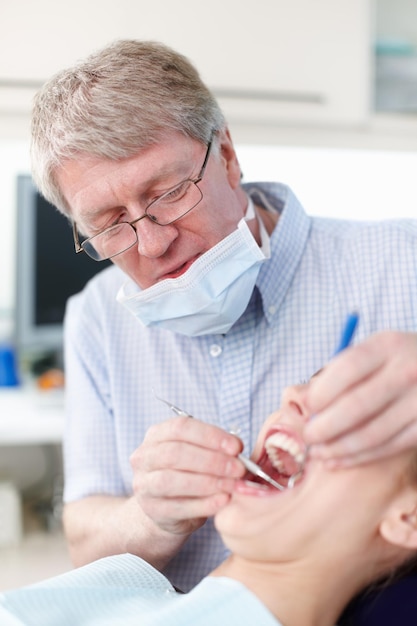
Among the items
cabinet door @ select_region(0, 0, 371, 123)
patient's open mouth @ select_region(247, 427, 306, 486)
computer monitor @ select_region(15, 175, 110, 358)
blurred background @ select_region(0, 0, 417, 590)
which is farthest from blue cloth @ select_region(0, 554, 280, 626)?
cabinet door @ select_region(0, 0, 371, 123)

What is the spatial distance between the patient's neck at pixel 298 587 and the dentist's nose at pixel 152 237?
45 cm

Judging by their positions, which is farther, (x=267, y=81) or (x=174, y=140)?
(x=267, y=81)

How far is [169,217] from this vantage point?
3.85 feet

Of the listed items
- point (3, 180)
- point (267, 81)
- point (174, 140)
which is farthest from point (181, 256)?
point (3, 180)

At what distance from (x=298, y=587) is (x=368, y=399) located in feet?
1.33

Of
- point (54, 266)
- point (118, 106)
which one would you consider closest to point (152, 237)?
point (118, 106)

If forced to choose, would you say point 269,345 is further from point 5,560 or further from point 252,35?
point 252,35

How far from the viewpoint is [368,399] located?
0.72 metres

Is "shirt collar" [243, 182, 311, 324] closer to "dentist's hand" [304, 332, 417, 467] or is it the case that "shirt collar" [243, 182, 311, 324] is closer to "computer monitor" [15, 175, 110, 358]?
"dentist's hand" [304, 332, 417, 467]

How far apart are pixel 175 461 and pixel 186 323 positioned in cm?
34

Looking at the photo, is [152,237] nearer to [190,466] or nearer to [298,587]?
[190,466]

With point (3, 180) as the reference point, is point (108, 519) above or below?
below

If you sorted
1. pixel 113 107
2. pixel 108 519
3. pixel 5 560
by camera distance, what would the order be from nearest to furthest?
pixel 113 107 → pixel 108 519 → pixel 5 560

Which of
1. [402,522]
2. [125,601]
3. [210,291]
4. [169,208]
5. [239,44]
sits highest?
[239,44]
